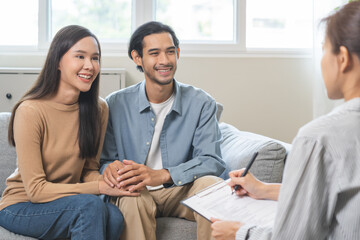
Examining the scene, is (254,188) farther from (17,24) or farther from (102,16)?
(17,24)

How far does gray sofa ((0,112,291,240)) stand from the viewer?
165 centimetres

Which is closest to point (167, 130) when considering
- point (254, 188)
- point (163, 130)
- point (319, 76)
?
point (163, 130)

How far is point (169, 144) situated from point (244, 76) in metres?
1.83

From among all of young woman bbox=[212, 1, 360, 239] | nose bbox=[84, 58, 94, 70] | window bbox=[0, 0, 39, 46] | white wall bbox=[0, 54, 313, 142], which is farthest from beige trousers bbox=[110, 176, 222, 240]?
window bbox=[0, 0, 39, 46]

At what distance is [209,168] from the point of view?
5.76ft

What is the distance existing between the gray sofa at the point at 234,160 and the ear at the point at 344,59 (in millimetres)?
955

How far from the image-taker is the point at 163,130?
1911 millimetres

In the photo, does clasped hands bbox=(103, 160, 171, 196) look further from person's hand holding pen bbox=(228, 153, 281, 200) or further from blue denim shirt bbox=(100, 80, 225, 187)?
person's hand holding pen bbox=(228, 153, 281, 200)

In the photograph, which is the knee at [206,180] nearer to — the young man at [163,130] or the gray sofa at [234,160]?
the young man at [163,130]

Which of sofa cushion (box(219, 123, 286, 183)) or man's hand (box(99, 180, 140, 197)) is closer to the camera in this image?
man's hand (box(99, 180, 140, 197))

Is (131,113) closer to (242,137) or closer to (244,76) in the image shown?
(242,137)

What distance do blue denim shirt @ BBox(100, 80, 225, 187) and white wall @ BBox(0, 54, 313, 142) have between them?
5.05 ft

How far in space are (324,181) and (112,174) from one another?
961 mm

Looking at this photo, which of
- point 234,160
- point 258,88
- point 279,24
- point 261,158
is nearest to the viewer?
point 261,158
